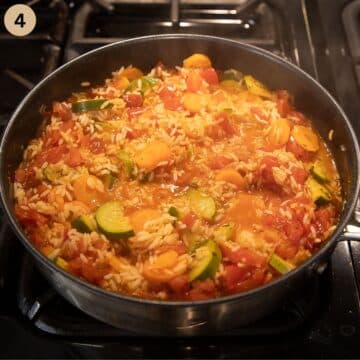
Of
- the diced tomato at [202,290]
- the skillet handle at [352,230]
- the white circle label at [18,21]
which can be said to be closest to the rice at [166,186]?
the diced tomato at [202,290]

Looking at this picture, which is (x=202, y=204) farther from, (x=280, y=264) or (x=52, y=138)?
(x=52, y=138)

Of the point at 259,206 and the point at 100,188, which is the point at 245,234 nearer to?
the point at 259,206

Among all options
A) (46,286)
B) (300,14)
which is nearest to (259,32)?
(300,14)

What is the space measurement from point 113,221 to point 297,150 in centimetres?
83

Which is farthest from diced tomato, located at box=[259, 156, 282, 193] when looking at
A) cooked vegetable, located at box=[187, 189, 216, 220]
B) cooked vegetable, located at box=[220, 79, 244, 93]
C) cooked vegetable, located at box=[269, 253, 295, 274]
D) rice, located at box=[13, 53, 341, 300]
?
cooked vegetable, located at box=[220, 79, 244, 93]

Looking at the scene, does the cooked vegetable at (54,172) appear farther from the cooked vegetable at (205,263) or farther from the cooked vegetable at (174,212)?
the cooked vegetable at (205,263)

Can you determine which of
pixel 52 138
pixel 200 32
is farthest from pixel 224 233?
pixel 200 32

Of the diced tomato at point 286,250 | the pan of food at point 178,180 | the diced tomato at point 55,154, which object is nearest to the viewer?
the pan of food at point 178,180

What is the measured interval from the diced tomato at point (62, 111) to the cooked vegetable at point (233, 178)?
74 centimetres

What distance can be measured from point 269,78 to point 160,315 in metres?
1.30

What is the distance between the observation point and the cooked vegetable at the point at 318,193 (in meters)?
2.05

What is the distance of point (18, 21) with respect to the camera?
271 centimetres

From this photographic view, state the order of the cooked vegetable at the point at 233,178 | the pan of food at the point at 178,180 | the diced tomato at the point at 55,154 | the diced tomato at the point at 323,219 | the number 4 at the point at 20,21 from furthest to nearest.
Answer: the number 4 at the point at 20,21
the diced tomato at the point at 55,154
the cooked vegetable at the point at 233,178
the diced tomato at the point at 323,219
the pan of food at the point at 178,180

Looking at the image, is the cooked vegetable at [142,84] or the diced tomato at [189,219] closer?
the diced tomato at [189,219]
